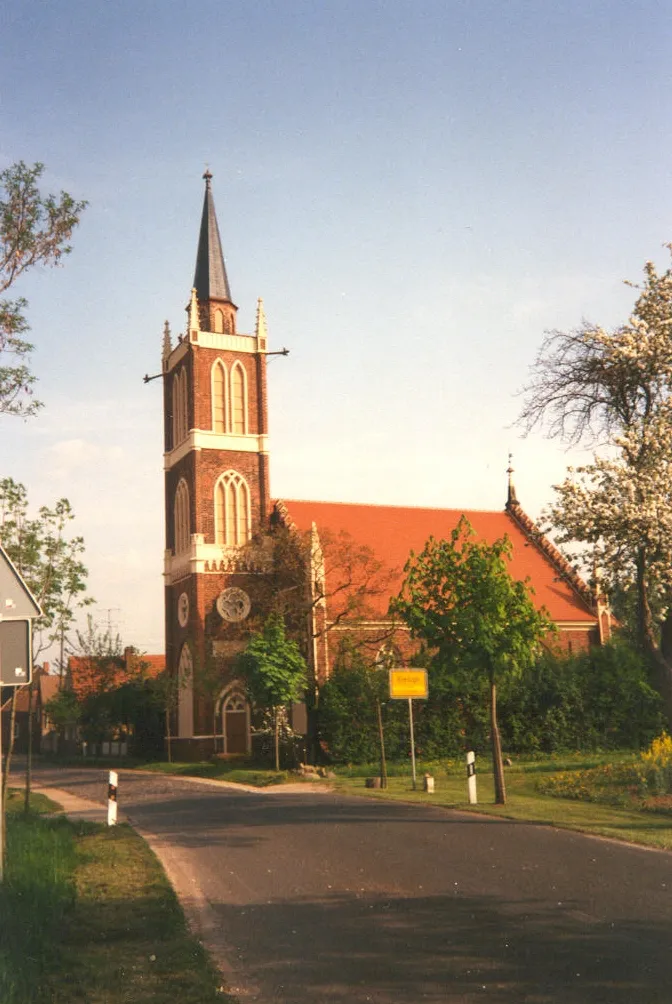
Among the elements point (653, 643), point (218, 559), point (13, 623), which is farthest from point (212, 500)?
point (13, 623)

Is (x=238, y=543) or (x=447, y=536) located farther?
(x=447, y=536)

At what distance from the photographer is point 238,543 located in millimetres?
45125

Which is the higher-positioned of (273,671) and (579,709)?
(273,671)

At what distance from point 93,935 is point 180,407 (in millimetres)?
40171

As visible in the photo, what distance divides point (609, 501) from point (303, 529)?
91.8 ft

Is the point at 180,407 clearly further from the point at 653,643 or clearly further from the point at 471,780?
the point at 653,643

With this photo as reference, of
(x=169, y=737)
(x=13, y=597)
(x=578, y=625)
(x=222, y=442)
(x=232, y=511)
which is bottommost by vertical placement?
(x=169, y=737)

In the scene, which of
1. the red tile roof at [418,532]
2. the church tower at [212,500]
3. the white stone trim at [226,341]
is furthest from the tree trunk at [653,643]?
the white stone trim at [226,341]

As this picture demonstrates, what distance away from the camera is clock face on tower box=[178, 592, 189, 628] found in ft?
146

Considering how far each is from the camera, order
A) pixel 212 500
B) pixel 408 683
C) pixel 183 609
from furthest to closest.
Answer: pixel 183 609 → pixel 212 500 → pixel 408 683

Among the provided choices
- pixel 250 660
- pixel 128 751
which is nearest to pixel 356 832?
pixel 250 660

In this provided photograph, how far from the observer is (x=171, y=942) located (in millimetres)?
8461

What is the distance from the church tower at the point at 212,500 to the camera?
4291 centimetres

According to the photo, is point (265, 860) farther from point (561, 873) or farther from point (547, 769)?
point (547, 769)
